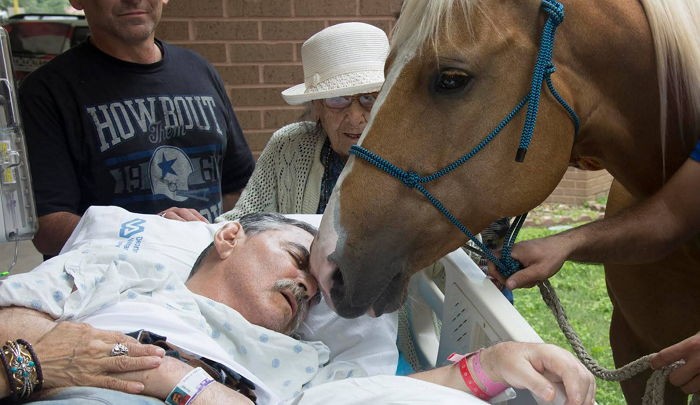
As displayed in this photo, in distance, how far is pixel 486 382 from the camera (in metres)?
1.50

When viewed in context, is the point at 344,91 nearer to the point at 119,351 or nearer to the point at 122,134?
the point at 122,134

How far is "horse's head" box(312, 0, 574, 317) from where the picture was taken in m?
1.56

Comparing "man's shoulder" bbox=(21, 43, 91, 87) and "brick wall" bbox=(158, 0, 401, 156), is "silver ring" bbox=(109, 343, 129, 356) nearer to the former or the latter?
"man's shoulder" bbox=(21, 43, 91, 87)

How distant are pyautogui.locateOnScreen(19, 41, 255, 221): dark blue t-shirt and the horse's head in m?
1.26

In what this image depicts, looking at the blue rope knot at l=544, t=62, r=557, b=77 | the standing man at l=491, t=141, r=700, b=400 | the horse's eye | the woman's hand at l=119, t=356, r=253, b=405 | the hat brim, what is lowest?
the woman's hand at l=119, t=356, r=253, b=405

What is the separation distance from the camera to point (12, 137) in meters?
2.28

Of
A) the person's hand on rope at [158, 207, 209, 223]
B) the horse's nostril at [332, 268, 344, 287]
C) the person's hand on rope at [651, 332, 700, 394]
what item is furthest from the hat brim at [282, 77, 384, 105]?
the person's hand on rope at [651, 332, 700, 394]

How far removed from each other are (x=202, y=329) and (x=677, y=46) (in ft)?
4.39

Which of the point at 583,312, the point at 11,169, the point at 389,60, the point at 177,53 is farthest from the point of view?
the point at 583,312

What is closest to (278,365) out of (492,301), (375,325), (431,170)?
(375,325)

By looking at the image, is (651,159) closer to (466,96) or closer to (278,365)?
(466,96)

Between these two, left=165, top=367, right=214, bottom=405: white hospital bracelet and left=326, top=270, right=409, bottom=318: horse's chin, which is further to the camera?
left=326, top=270, right=409, bottom=318: horse's chin

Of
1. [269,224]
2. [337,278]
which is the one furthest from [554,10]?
[269,224]

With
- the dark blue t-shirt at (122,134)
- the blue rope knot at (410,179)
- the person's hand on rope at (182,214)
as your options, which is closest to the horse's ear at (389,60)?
the blue rope knot at (410,179)
